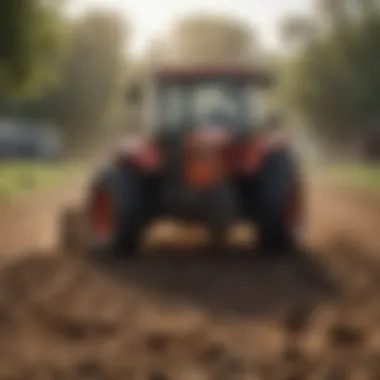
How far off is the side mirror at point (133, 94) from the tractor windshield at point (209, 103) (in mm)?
140

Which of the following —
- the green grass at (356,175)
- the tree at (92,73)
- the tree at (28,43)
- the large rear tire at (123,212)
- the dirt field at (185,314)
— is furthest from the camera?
the green grass at (356,175)

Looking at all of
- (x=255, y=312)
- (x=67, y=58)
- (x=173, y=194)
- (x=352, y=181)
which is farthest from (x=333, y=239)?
(x=67, y=58)

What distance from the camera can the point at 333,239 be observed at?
278cm

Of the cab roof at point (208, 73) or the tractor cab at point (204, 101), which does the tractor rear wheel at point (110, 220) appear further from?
the cab roof at point (208, 73)

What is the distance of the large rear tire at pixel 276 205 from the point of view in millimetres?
2544

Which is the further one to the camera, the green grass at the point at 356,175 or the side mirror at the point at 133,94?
the green grass at the point at 356,175

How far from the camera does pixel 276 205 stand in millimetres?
2562

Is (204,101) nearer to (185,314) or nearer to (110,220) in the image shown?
(110,220)

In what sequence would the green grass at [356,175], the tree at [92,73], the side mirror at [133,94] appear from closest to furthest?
the tree at [92,73] < the side mirror at [133,94] < the green grass at [356,175]

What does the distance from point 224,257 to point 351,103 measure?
565 millimetres

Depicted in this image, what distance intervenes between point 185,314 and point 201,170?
59 centimetres

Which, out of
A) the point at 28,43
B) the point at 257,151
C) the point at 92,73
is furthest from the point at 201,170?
the point at 28,43

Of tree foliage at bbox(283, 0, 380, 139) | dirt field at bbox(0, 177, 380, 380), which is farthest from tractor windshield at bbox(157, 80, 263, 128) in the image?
dirt field at bbox(0, 177, 380, 380)

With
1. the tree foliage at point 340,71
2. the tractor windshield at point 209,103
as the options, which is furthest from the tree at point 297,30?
the tractor windshield at point 209,103
